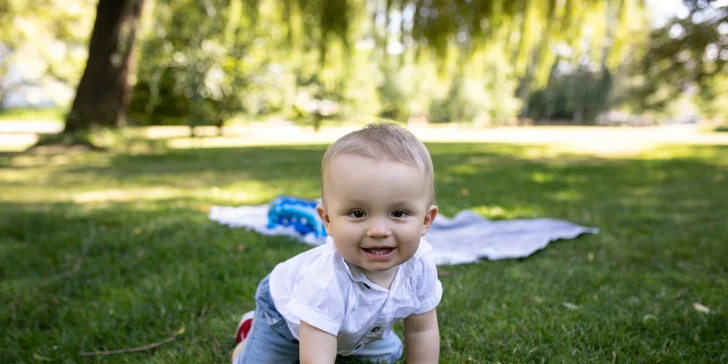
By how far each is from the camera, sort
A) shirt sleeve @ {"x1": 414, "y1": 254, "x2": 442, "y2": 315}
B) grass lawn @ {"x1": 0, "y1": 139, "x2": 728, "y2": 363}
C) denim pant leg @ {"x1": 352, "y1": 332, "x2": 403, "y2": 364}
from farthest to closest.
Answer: grass lawn @ {"x1": 0, "y1": 139, "x2": 728, "y2": 363}, denim pant leg @ {"x1": 352, "y1": 332, "x2": 403, "y2": 364}, shirt sleeve @ {"x1": 414, "y1": 254, "x2": 442, "y2": 315}

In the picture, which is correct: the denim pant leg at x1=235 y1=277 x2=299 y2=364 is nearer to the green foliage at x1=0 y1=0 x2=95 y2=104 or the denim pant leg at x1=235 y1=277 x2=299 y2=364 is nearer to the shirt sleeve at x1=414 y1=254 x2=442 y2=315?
the shirt sleeve at x1=414 y1=254 x2=442 y2=315

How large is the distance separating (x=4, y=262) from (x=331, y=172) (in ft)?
8.69

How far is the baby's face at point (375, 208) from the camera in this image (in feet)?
4.53

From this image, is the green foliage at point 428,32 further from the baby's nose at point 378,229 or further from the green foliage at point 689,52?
the baby's nose at point 378,229

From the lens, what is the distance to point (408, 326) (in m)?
1.69

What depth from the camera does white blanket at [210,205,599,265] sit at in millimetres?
3275

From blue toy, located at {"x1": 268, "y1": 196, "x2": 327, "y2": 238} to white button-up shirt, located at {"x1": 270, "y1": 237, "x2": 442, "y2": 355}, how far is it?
1837mm

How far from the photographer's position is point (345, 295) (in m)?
1.50

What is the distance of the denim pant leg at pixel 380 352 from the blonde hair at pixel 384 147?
2.38 ft

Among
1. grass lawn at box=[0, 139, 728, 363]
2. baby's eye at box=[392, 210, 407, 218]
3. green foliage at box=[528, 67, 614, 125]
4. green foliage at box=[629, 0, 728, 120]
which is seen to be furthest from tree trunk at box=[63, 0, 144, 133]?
green foliage at box=[528, 67, 614, 125]

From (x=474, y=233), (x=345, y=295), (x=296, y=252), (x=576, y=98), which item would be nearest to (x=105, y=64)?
(x=296, y=252)

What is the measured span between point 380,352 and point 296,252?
1.44 meters

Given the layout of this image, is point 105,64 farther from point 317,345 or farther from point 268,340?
point 317,345

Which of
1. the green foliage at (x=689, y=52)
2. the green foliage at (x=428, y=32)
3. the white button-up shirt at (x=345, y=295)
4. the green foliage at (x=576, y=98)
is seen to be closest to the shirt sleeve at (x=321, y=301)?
the white button-up shirt at (x=345, y=295)
